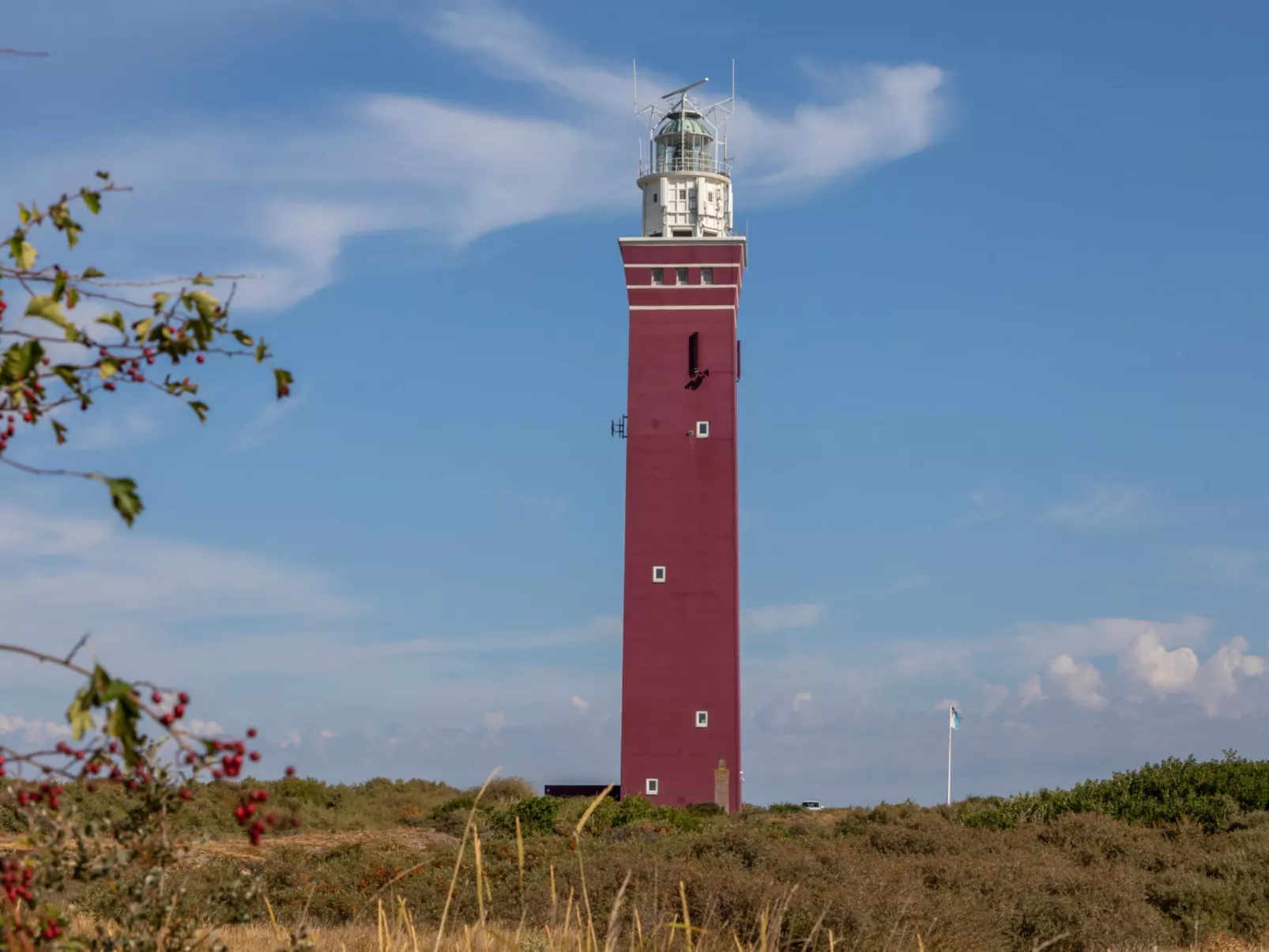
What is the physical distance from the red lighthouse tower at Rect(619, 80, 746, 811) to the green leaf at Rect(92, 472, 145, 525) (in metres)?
30.2

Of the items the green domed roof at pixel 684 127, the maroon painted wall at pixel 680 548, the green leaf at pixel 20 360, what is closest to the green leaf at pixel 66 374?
the green leaf at pixel 20 360

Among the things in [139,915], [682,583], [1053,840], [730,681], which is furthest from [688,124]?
[139,915]

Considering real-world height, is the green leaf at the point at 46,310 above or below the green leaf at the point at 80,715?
above

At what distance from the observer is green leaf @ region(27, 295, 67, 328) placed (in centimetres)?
333

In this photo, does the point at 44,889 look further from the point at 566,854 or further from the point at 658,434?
the point at 658,434

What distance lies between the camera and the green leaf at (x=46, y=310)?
333 cm

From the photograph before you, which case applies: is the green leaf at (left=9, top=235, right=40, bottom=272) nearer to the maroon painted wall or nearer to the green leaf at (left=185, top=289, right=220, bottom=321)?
the green leaf at (left=185, top=289, right=220, bottom=321)

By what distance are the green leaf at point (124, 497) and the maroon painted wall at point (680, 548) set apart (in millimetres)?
29932

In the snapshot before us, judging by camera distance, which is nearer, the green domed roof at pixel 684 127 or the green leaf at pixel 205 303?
the green leaf at pixel 205 303

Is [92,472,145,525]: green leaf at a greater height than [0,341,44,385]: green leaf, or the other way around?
[0,341,44,385]: green leaf

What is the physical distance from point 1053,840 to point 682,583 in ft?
51.9

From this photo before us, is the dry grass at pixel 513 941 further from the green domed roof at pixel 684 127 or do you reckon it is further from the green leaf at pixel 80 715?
the green domed roof at pixel 684 127

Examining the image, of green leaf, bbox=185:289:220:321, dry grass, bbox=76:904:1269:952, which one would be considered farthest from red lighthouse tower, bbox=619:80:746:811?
green leaf, bbox=185:289:220:321

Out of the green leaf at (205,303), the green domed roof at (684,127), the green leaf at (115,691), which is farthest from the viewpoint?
the green domed roof at (684,127)
